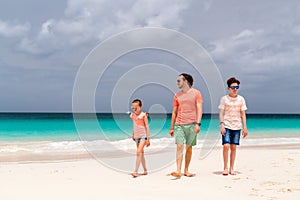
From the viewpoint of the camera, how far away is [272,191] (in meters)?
5.39

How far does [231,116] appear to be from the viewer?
6797 millimetres

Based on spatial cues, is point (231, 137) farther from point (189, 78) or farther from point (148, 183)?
point (148, 183)

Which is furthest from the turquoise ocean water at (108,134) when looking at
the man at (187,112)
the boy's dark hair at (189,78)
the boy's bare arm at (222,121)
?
the boy's dark hair at (189,78)

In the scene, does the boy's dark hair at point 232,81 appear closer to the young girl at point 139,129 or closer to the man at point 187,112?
the man at point 187,112

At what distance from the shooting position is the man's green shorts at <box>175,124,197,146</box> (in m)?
6.51

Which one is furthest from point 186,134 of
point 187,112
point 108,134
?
point 108,134

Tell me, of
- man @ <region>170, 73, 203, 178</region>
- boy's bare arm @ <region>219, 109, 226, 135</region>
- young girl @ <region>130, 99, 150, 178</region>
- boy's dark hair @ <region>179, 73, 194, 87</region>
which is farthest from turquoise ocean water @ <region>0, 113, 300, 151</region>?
boy's dark hair @ <region>179, 73, 194, 87</region>

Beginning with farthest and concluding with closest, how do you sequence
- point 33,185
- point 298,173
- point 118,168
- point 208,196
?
1. point 118,168
2. point 298,173
3. point 33,185
4. point 208,196

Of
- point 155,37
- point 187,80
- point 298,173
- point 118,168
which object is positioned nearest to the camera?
point 187,80

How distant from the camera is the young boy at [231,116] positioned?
680 cm

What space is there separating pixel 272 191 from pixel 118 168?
11.4ft

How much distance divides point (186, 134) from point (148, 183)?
116 centimetres

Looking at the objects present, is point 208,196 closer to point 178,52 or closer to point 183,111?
point 183,111

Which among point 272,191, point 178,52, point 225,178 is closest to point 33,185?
point 225,178
